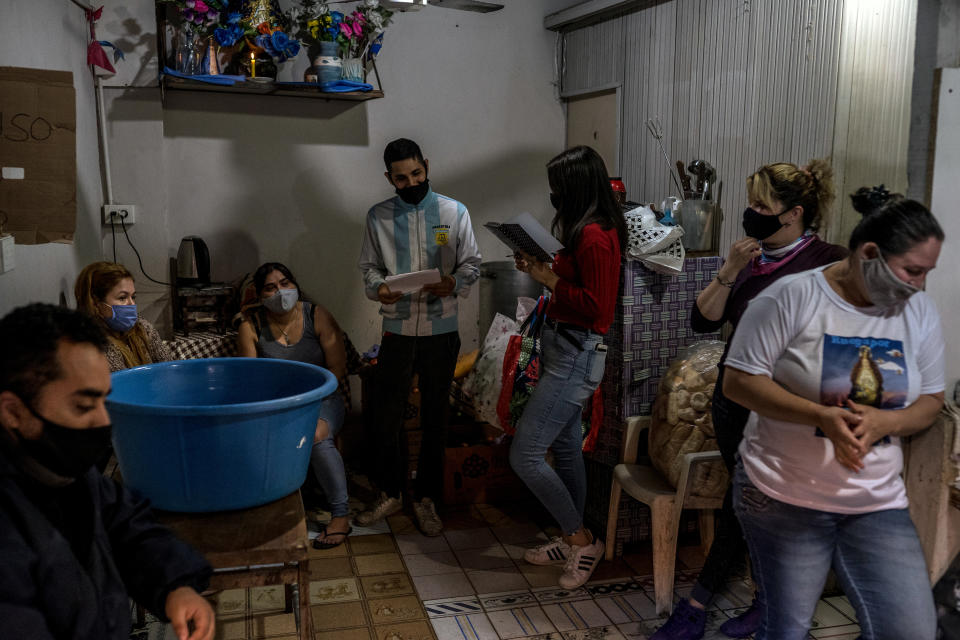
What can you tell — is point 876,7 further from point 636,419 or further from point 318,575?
point 318,575

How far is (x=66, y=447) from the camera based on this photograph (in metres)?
1.17

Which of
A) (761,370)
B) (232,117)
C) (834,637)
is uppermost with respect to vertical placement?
(232,117)

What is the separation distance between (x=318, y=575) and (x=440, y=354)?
3.24ft

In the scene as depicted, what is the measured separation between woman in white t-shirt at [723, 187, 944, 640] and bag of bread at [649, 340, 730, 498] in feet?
3.28

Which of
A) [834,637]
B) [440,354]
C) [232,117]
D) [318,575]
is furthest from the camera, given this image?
[232,117]

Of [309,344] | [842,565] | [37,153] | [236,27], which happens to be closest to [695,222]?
[309,344]

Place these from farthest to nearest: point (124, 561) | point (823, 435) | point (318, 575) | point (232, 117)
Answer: point (232, 117)
point (318, 575)
point (823, 435)
point (124, 561)

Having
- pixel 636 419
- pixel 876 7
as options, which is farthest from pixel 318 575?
pixel 876 7

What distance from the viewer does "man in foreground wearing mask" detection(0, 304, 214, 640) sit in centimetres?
110

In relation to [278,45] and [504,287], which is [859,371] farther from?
[278,45]

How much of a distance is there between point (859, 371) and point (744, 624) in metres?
1.26

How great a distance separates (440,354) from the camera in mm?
3348

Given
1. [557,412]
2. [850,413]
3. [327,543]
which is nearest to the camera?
[850,413]

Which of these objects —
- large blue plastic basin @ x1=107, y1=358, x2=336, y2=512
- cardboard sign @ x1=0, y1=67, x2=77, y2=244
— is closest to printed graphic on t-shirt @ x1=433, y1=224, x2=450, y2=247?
cardboard sign @ x1=0, y1=67, x2=77, y2=244
